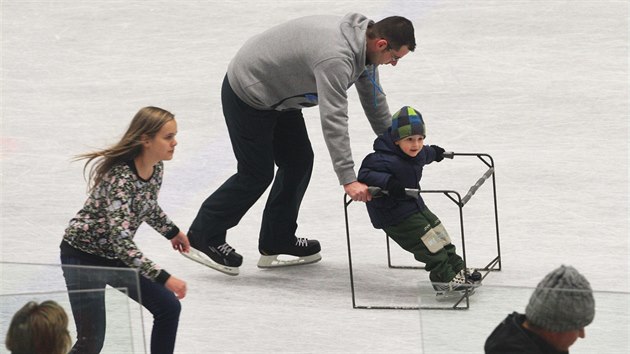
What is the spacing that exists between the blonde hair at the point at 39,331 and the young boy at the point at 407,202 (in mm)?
2558

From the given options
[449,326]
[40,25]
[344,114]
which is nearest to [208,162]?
[344,114]

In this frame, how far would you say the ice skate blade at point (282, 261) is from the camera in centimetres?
744

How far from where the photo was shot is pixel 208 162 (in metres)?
8.80

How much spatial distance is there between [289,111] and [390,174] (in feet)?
2.32

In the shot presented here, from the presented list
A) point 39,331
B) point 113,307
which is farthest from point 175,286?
point 39,331

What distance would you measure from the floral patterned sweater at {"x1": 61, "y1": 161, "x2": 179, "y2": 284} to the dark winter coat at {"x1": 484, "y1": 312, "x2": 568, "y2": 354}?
1682mm

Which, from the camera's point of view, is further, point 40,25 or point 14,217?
point 40,25

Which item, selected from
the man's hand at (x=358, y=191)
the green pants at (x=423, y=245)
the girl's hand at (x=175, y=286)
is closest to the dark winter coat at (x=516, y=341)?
the girl's hand at (x=175, y=286)

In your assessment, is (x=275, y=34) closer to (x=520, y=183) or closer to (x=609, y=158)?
(x=520, y=183)

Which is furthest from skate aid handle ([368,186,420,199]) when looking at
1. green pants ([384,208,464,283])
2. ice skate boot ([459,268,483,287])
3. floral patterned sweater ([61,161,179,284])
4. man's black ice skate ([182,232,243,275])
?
floral patterned sweater ([61,161,179,284])

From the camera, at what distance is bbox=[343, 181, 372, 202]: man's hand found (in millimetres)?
6594

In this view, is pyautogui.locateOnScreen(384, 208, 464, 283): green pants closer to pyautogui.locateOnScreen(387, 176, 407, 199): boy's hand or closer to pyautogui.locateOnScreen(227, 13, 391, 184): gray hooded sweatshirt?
pyautogui.locateOnScreen(387, 176, 407, 199): boy's hand

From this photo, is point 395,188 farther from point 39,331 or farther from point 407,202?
point 39,331

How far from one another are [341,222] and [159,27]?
153 inches
